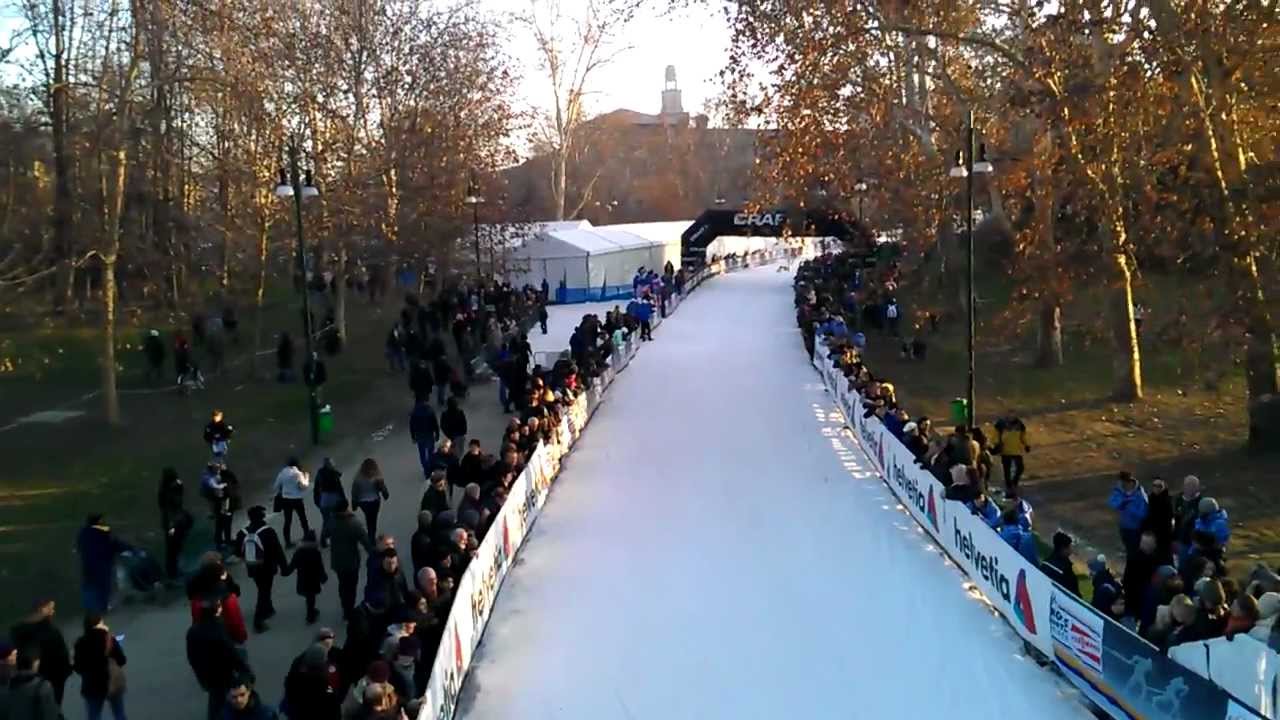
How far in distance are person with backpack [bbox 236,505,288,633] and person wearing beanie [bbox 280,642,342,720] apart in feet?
11.0

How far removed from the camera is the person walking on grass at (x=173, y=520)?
1193cm

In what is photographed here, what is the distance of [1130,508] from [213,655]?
8.70 meters

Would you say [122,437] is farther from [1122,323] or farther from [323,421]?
[1122,323]

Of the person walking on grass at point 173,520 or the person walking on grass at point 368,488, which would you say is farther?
the person walking on grass at point 368,488

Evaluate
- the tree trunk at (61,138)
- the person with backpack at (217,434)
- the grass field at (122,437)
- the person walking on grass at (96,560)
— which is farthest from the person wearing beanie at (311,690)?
the tree trunk at (61,138)

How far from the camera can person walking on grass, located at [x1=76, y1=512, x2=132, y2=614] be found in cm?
1068

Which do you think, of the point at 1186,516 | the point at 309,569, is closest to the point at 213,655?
the point at 309,569

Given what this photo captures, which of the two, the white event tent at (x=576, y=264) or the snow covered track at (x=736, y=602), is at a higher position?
the white event tent at (x=576, y=264)

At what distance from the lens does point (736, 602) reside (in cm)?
1176

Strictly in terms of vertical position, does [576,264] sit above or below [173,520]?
above

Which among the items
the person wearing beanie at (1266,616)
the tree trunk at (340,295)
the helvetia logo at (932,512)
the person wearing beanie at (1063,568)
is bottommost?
the helvetia logo at (932,512)

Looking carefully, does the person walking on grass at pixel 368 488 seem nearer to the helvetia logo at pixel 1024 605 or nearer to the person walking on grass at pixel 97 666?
the person walking on grass at pixel 97 666

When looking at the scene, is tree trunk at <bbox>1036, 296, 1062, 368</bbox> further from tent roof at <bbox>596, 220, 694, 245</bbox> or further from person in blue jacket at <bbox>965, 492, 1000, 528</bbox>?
tent roof at <bbox>596, 220, 694, 245</bbox>

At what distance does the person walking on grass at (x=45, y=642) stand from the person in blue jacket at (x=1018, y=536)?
8.10 metres
